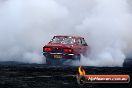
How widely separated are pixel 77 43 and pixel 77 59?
3.24 ft

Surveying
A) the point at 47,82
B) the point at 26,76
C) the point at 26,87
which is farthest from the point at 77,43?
the point at 26,87

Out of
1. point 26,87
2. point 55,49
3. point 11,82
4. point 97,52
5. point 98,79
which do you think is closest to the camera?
point 98,79

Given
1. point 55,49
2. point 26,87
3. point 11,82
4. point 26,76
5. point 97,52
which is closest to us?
point 26,87

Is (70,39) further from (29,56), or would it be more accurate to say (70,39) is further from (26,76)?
(26,76)

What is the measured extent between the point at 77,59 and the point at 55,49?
1.22 m

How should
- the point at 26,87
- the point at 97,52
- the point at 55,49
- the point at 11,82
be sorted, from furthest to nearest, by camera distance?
the point at 97,52, the point at 55,49, the point at 11,82, the point at 26,87

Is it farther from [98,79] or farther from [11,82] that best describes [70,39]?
[98,79]

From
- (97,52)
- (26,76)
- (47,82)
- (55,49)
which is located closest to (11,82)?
(47,82)

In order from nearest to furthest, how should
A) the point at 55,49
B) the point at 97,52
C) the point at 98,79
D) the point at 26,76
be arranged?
1. the point at 98,79
2. the point at 26,76
3. the point at 55,49
4. the point at 97,52

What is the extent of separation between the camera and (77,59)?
2359 centimetres

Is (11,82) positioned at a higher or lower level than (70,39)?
lower

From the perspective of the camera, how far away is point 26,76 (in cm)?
1702

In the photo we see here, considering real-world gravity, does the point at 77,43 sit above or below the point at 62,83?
above

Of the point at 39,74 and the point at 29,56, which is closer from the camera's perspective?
the point at 39,74
